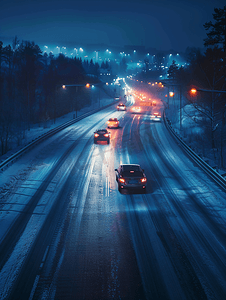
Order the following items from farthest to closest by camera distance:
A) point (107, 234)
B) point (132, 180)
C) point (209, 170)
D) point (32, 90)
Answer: point (32, 90) → point (209, 170) → point (132, 180) → point (107, 234)

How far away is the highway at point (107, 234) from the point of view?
796 centimetres

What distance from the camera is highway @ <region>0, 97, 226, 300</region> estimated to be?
7961 mm

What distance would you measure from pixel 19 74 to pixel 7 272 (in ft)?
233

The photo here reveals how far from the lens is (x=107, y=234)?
1122 cm

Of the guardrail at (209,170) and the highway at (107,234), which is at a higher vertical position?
the guardrail at (209,170)

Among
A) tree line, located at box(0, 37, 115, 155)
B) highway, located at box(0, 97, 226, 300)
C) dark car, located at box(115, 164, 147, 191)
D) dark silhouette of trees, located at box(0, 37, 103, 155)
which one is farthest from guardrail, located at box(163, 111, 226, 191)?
tree line, located at box(0, 37, 115, 155)

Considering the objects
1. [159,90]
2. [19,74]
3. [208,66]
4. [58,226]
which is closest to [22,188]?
[58,226]

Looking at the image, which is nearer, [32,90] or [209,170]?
[209,170]

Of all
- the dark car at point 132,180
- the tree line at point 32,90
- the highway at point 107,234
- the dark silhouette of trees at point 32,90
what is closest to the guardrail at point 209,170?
the highway at point 107,234

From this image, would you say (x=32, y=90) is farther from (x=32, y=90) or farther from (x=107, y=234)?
(x=107, y=234)

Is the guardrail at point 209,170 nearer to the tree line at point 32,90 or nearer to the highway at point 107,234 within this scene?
the highway at point 107,234

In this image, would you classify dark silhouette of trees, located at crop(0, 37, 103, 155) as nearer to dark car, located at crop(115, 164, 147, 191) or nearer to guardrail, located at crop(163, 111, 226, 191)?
guardrail, located at crop(163, 111, 226, 191)

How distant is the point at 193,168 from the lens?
71.8 ft

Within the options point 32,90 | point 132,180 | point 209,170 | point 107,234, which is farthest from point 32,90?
point 107,234
